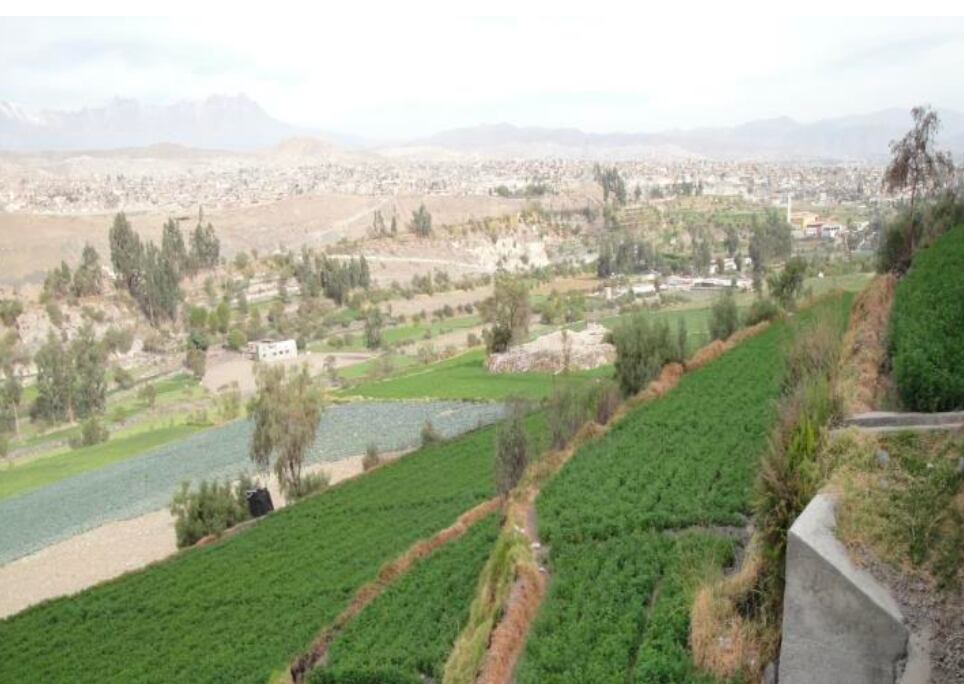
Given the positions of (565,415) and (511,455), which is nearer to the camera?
(511,455)

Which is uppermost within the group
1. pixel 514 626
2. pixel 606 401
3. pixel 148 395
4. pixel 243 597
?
pixel 514 626

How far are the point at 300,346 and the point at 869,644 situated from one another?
221 ft

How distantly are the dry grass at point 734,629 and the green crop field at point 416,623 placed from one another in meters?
4.75

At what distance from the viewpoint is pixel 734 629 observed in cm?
927

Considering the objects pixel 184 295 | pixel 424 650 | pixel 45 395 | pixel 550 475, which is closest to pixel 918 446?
pixel 424 650

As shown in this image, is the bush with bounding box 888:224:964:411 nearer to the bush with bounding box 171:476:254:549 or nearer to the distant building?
the bush with bounding box 171:476:254:549

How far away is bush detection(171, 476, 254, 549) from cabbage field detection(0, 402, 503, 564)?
8006 millimetres

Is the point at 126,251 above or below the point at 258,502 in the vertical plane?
above

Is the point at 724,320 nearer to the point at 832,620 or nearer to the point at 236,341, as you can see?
the point at 832,620

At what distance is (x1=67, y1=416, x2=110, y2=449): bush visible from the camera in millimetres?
52678

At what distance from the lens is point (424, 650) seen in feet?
44.9

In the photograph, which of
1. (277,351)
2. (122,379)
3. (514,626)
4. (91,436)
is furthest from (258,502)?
(122,379)

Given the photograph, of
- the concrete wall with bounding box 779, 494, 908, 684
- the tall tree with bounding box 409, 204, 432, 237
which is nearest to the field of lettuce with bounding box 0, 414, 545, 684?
the concrete wall with bounding box 779, 494, 908, 684

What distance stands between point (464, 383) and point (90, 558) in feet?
78.8
